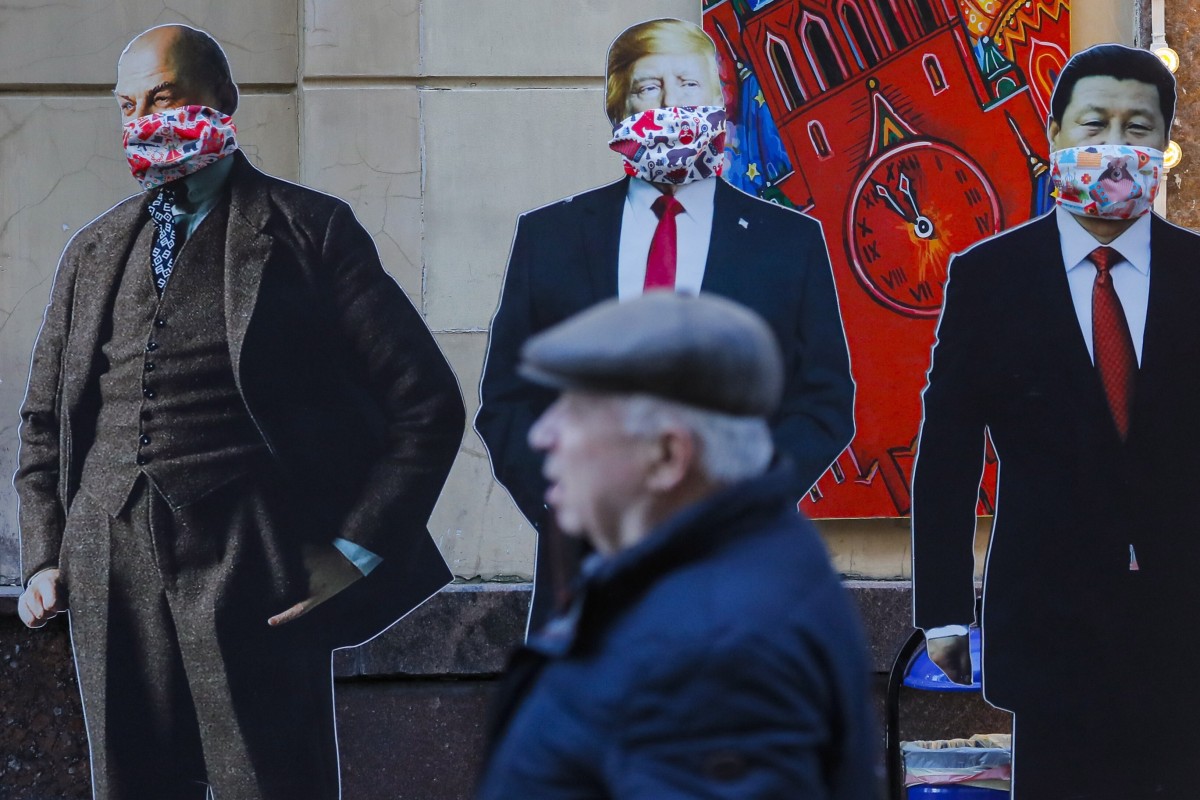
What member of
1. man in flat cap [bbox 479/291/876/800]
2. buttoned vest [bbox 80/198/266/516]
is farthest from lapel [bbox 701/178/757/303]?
man in flat cap [bbox 479/291/876/800]

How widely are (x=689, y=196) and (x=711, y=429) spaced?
305 centimetres

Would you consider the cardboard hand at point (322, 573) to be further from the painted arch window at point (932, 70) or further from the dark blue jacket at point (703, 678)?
the dark blue jacket at point (703, 678)

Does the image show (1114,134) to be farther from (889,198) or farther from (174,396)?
(174,396)

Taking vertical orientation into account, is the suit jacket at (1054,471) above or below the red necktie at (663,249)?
below

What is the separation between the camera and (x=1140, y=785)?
4.46 meters

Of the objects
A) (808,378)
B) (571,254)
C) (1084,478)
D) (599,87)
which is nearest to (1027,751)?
(1084,478)

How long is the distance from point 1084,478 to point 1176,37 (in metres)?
1.54

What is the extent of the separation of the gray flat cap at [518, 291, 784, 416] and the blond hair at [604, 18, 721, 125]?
10.3 ft

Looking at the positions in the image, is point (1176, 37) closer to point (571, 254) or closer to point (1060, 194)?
point (1060, 194)

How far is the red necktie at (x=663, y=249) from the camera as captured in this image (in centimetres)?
466

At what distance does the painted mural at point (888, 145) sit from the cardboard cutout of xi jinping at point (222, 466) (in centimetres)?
133

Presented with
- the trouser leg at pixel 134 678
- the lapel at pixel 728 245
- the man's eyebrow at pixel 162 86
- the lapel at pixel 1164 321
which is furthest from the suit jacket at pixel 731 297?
the man's eyebrow at pixel 162 86

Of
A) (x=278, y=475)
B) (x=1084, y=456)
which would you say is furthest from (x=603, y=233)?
(x=1084, y=456)

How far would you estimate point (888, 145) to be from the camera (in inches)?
187
